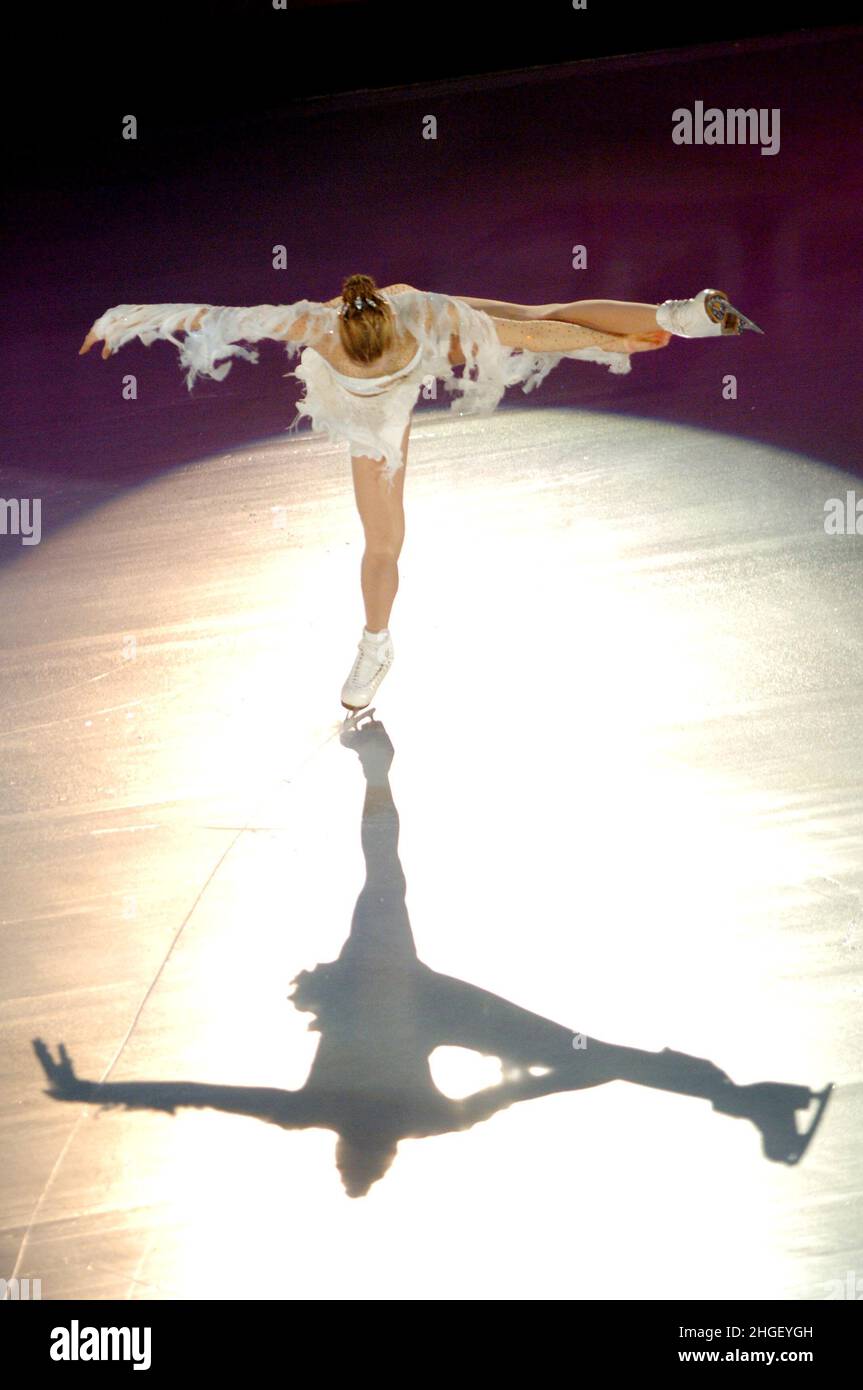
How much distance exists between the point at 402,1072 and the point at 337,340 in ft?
4.96

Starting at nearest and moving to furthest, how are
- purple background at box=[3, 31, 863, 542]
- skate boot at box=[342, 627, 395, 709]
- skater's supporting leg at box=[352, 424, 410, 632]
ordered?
skater's supporting leg at box=[352, 424, 410, 632]
skate boot at box=[342, 627, 395, 709]
purple background at box=[3, 31, 863, 542]

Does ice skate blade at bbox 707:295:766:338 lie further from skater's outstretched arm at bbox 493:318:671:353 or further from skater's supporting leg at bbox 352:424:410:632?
skater's supporting leg at bbox 352:424:410:632

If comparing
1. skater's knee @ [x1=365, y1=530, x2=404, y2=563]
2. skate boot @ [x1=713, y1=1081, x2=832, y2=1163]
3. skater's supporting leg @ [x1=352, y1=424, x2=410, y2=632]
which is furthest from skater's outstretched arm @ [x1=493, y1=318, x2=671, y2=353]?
skate boot @ [x1=713, y1=1081, x2=832, y2=1163]

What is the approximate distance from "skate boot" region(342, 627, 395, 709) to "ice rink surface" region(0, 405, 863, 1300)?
80mm

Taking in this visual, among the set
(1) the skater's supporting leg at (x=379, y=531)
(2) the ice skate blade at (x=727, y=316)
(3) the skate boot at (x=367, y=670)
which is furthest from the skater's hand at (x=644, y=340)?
(3) the skate boot at (x=367, y=670)

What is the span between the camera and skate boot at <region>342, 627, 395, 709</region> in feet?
11.3

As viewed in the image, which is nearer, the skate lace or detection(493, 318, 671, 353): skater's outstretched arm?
detection(493, 318, 671, 353): skater's outstretched arm

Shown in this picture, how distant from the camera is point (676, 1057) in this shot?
2.51 metres

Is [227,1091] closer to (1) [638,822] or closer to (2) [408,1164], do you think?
(2) [408,1164]

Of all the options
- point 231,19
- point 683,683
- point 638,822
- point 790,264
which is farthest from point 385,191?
point 638,822

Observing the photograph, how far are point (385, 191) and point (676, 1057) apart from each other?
15.5 ft

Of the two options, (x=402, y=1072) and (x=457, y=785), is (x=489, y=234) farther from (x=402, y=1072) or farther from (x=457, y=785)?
(x=402, y=1072)

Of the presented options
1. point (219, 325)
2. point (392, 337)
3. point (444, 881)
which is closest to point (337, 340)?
point (392, 337)

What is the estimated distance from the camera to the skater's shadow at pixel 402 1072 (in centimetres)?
243
